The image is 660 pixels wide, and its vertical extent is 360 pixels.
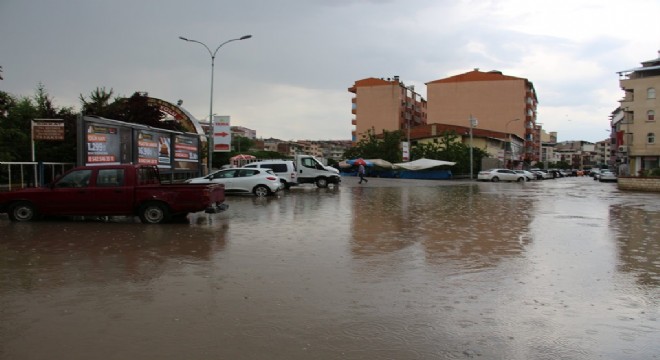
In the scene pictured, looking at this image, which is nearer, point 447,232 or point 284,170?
point 447,232

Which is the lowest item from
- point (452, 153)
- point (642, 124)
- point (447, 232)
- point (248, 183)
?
point (447, 232)

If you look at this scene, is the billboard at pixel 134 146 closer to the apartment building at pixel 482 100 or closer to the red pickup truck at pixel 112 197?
the red pickup truck at pixel 112 197

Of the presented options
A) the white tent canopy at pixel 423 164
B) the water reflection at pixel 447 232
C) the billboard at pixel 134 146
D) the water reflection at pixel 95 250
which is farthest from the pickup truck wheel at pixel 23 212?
the white tent canopy at pixel 423 164

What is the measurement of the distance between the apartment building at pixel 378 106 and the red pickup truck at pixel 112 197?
8330 centimetres

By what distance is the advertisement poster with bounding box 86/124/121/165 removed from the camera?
20438 mm

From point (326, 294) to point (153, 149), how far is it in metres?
22.1

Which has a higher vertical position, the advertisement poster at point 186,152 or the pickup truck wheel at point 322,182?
the advertisement poster at point 186,152

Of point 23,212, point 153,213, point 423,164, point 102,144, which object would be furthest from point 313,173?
point 423,164

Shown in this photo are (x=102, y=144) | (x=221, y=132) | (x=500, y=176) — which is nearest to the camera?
(x=102, y=144)

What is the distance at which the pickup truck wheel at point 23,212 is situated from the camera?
540 inches

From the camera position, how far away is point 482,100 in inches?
3553

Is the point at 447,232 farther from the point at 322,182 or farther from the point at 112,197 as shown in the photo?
the point at 322,182

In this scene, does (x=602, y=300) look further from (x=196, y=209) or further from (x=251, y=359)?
(x=196, y=209)

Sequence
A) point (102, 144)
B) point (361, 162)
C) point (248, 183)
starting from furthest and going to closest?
point (361, 162) < point (248, 183) < point (102, 144)
